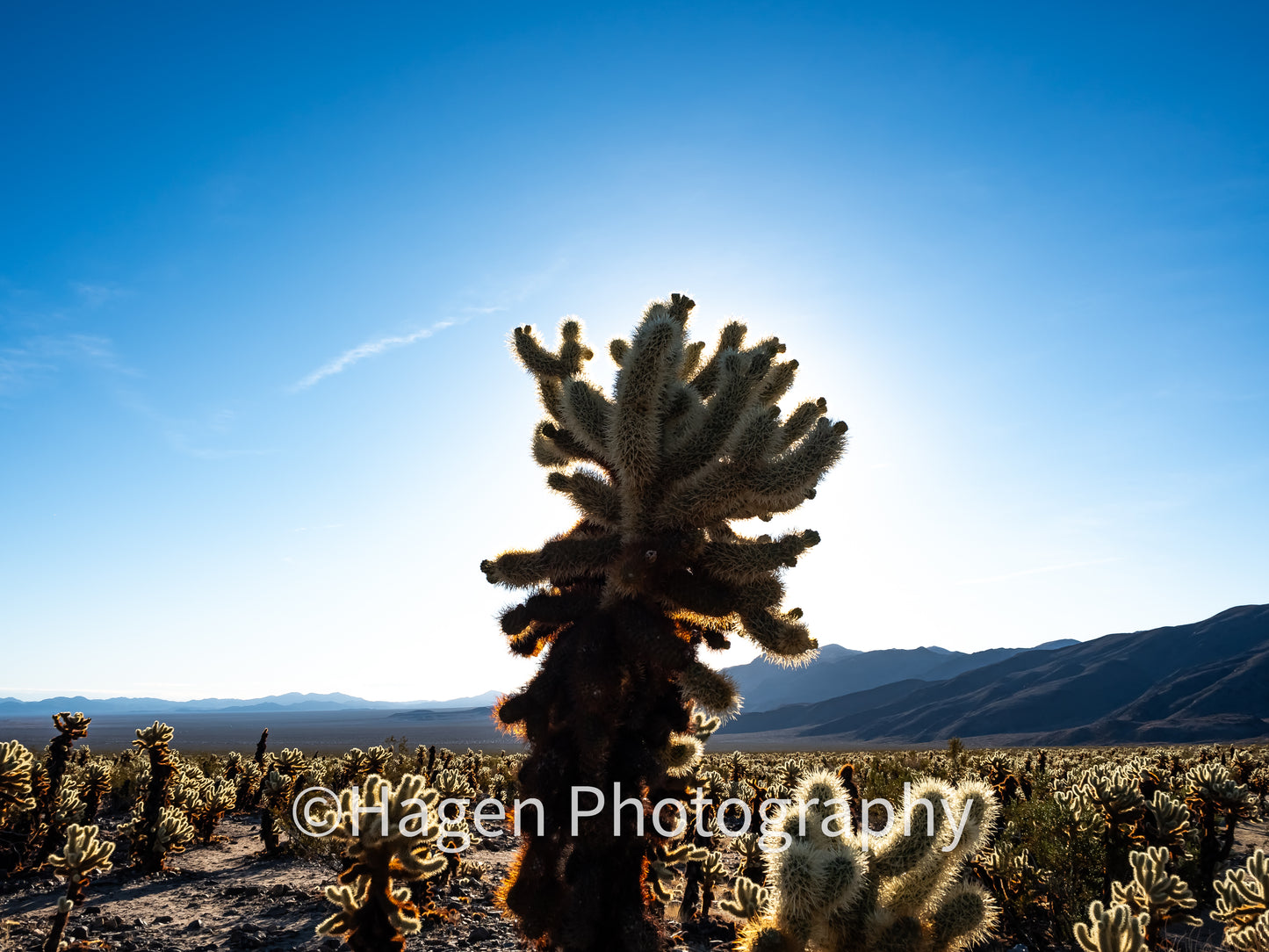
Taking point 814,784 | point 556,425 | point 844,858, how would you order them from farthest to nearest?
point 556,425, point 814,784, point 844,858

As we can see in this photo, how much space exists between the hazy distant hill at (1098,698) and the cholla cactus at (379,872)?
7694cm

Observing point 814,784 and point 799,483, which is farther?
point 799,483

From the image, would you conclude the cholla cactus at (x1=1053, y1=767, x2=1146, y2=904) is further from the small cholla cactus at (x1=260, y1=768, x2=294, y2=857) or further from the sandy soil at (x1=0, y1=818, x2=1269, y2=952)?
the small cholla cactus at (x1=260, y1=768, x2=294, y2=857)

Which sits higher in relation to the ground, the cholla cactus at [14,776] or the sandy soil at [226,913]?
the cholla cactus at [14,776]

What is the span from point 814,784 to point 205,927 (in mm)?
6456

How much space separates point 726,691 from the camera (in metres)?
4.75

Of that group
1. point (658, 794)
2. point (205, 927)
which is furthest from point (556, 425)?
point (205, 927)

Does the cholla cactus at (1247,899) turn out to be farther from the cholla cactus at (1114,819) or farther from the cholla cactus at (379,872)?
the cholla cactus at (379,872)

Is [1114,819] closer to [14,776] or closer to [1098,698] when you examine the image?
[14,776]

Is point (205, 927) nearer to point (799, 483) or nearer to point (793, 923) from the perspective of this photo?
point (793, 923)

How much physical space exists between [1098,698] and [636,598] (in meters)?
98.3

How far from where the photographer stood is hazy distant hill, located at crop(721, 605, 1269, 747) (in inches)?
2616

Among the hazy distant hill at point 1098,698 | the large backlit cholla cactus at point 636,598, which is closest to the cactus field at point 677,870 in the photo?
the large backlit cholla cactus at point 636,598

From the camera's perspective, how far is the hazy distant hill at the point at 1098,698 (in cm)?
6644
